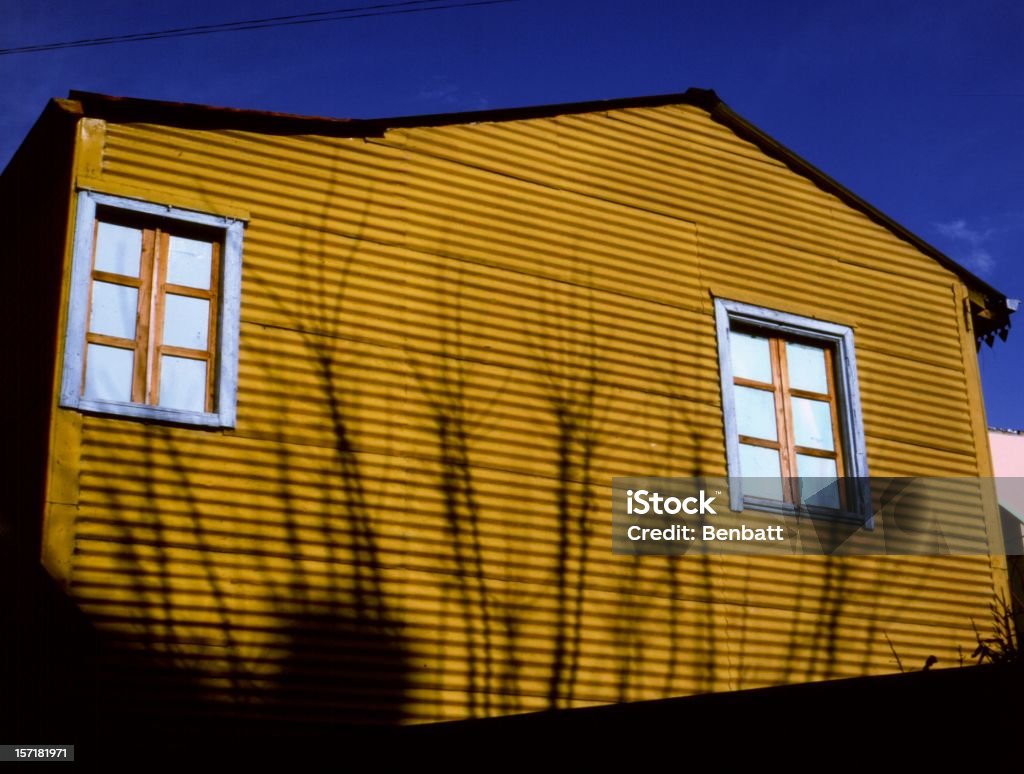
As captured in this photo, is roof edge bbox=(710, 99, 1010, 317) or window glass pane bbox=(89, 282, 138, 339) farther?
roof edge bbox=(710, 99, 1010, 317)

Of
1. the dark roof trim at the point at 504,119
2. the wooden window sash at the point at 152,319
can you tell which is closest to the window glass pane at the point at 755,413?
the dark roof trim at the point at 504,119

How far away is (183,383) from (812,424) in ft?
20.0

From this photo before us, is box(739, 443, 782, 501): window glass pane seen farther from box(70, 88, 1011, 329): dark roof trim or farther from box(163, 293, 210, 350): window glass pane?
box(163, 293, 210, 350): window glass pane

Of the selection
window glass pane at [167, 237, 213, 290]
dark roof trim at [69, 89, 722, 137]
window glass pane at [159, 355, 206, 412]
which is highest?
dark roof trim at [69, 89, 722, 137]

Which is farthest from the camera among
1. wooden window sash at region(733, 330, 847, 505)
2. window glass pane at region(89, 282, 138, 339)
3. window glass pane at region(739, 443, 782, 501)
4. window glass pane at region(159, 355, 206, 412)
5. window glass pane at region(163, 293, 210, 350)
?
wooden window sash at region(733, 330, 847, 505)

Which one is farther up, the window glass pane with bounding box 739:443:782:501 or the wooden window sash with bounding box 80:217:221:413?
the wooden window sash with bounding box 80:217:221:413

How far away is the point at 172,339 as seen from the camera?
33.7 feet

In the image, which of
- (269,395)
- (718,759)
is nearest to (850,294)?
(269,395)

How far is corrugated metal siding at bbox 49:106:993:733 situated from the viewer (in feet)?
32.3

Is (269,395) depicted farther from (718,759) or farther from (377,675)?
(718,759)

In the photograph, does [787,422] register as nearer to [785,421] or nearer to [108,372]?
[785,421]

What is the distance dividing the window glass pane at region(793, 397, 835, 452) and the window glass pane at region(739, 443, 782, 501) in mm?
391

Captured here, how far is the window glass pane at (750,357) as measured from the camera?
1284 centimetres

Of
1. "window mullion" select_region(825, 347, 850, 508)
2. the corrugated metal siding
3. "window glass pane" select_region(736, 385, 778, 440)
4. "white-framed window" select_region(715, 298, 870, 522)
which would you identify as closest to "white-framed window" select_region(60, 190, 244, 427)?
the corrugated metal siding
